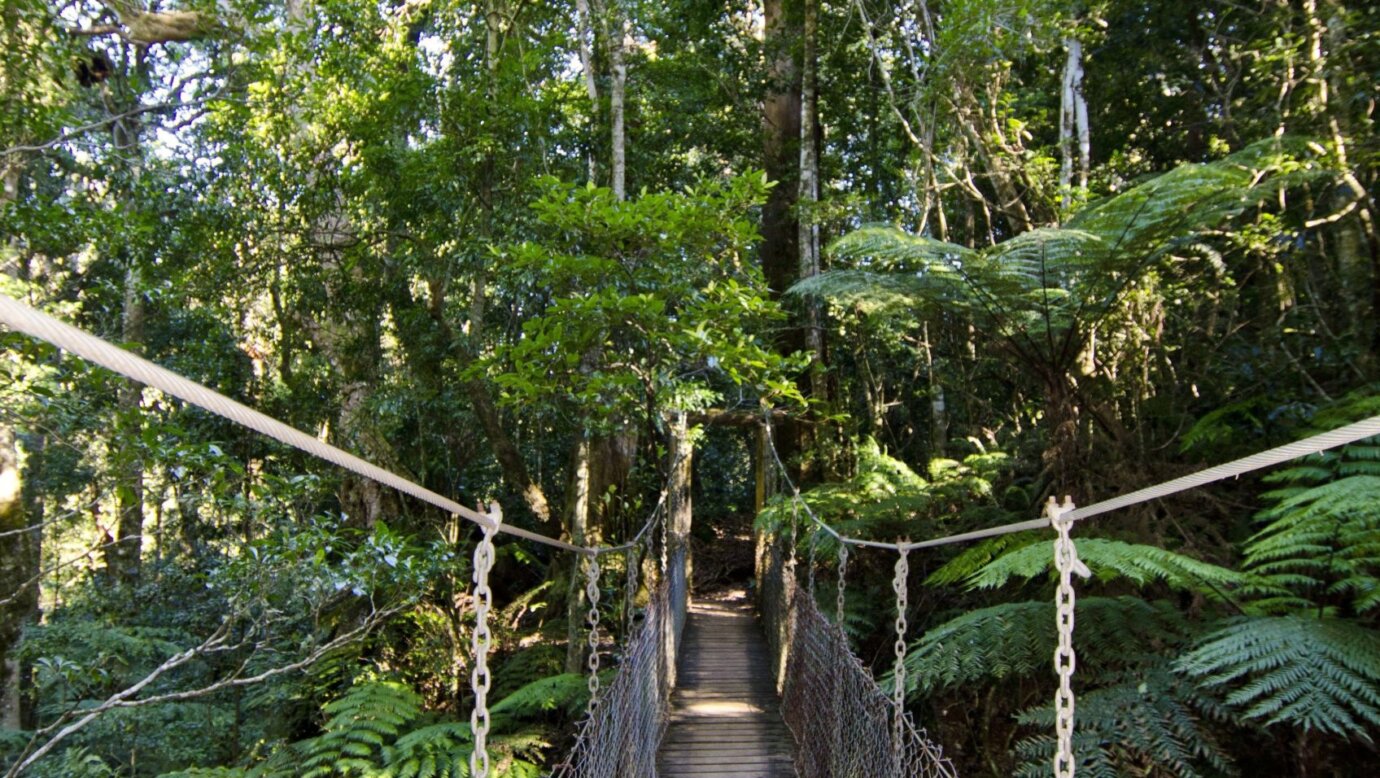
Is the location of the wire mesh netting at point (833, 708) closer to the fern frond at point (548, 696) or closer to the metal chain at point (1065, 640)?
the metal chain at point (1065, 640)

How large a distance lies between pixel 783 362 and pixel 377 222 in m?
2.92

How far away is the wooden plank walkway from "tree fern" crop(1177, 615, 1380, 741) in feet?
6.01

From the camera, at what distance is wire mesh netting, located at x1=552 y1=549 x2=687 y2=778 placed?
2.12 meters

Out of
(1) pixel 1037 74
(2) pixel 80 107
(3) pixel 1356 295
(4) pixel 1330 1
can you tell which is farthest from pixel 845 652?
(2) pixel 80 107

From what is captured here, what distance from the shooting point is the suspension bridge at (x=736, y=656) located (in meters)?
1.01

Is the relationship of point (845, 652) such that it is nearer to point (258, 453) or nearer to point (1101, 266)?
point (1101, 266)

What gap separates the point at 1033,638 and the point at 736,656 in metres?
2.88

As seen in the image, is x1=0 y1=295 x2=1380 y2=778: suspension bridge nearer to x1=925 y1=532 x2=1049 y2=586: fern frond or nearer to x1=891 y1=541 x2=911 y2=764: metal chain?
x1=891 y1=541 x2=911 y2=764: metal chain

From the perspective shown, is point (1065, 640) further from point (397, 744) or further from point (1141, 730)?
point (397, 744)

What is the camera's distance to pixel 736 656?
17.1ft

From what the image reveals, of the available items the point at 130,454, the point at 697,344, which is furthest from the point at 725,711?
the point at 130,454

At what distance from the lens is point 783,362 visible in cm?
348

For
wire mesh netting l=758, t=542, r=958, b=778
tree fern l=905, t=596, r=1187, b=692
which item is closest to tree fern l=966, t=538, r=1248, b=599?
tree fern l=905, t=596, r=1187, b=692

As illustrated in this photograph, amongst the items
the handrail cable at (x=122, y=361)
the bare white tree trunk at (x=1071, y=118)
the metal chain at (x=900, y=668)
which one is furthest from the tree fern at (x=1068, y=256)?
the handrail cable at (x=122, y=361)
